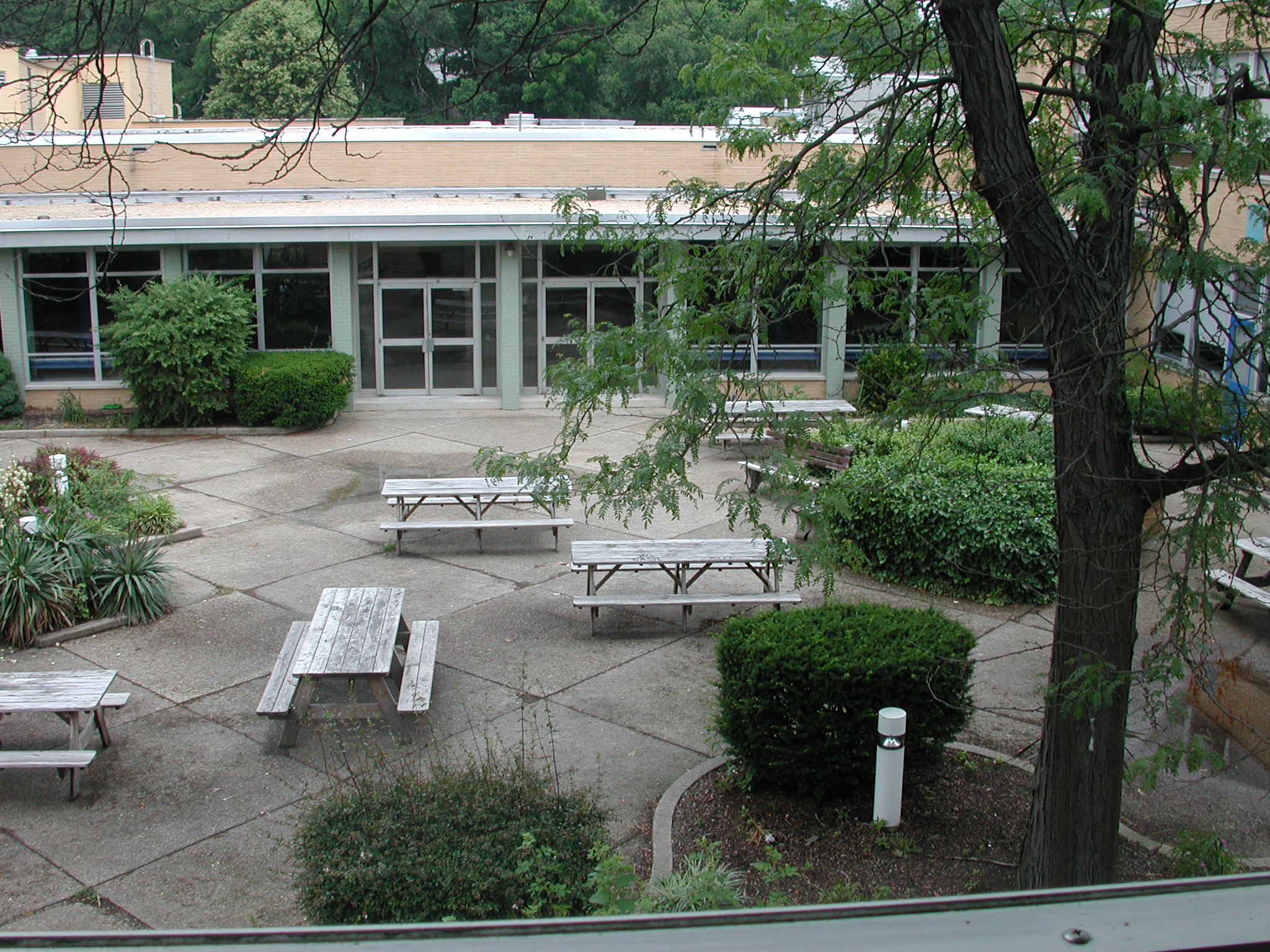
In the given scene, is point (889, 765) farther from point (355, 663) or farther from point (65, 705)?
point (65, 705)

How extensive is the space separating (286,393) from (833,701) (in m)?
13.8

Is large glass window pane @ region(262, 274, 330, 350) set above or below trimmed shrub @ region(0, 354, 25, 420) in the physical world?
above

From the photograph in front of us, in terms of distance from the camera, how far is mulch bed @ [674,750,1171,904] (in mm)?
5684

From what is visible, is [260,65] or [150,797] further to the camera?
[260,65]

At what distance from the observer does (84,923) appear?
17.5ft

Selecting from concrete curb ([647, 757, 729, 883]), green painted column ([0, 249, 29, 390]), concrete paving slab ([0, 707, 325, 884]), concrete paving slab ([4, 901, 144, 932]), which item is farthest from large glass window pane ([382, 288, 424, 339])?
concrete paving slab ([4, 901, 144, 932])

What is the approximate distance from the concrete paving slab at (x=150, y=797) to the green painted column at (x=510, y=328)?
1362 cm

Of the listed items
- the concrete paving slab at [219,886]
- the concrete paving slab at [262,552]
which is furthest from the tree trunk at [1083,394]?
the concrete paving slab at [262,552]

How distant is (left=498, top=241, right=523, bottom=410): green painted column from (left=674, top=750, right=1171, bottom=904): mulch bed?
14753 mm

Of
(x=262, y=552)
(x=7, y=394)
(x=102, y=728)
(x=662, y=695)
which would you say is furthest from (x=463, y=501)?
(x=7, y=394)

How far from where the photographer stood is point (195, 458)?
16.5 metres

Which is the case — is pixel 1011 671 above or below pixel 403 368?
below

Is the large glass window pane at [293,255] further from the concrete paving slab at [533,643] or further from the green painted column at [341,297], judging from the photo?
the concrete paving slab at [533,643]

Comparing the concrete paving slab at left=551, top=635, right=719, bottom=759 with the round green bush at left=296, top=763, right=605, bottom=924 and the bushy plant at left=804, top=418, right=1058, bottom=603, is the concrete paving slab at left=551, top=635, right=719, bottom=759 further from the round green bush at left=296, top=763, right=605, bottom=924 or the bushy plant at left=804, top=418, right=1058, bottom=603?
the round green bush at left=296, top=763, right=605, bottom=924
